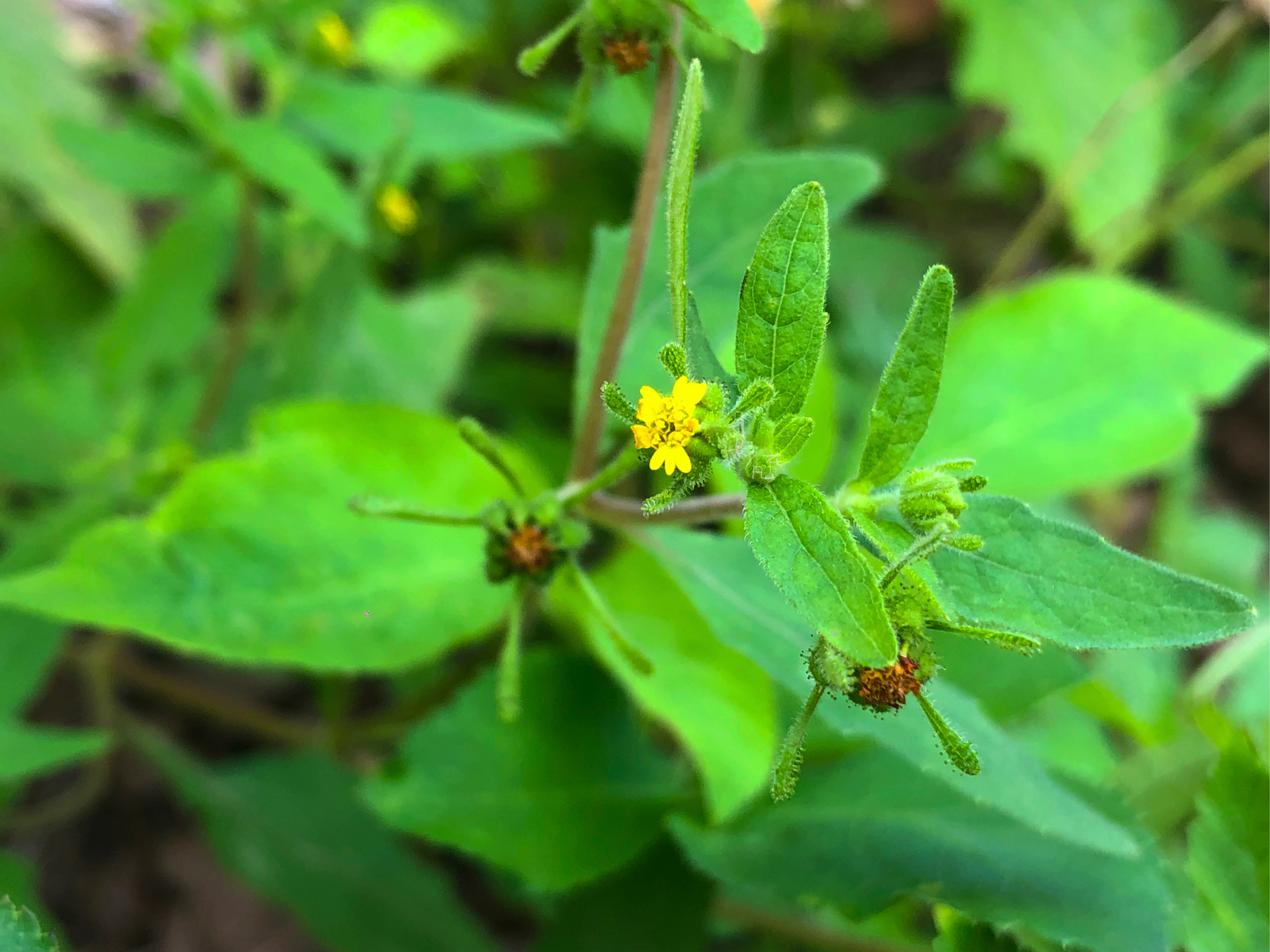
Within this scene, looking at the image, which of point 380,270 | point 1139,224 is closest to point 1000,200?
point 1139,224

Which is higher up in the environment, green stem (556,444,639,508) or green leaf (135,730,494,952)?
green stem (556,444,639,508)

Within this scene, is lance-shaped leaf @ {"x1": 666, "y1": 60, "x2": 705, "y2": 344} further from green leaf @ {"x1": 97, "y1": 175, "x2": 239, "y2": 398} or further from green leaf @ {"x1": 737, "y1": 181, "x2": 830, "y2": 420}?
green leaf @ {"x1": 97, "y1": 175, "x2": 239, "y2": 398}

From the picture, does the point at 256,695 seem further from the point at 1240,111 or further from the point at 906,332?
the point at 1240,111

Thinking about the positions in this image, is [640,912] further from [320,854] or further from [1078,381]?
[1078,381]

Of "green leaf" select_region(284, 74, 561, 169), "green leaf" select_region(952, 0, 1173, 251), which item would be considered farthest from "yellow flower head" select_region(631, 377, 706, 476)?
"green leaf" select_region(952, 0, 1173, 251)

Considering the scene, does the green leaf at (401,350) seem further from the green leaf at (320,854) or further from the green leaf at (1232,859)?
the green leaf at (1232,859)

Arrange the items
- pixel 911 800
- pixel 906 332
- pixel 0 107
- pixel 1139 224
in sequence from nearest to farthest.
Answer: pixel 906 332 → pixel 911 800 → pixel 0 107 → pixel 1139 224
